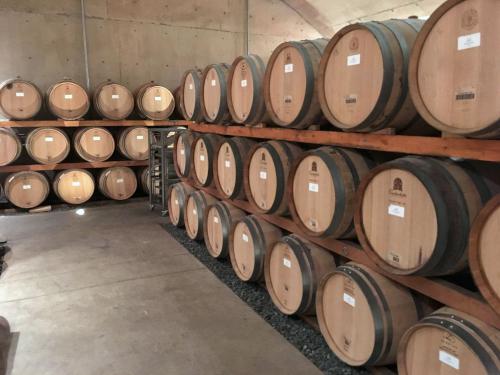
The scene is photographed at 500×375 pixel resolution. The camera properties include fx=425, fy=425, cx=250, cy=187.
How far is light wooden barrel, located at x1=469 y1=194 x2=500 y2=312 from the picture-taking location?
1752 millimetres

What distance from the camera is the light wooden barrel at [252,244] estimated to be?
3.74 metres

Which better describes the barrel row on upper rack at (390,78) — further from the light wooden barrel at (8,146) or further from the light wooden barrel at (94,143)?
the light wooden barrel at (8,146)

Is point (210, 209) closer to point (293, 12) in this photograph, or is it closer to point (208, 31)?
point (208, 31)

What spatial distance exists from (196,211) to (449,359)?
11.5 feet

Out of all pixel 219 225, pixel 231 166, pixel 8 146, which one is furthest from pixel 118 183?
pixel 231 166

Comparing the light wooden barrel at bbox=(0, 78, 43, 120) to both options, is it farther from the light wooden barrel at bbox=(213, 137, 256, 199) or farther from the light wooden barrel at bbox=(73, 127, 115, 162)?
the light wooden barrel at bbox=(213, 137, 256, 199)

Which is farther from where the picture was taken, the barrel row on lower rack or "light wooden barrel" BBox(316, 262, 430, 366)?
"light wooden barrel" BBox(316, 262, 430, 366)

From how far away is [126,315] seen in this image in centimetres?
349

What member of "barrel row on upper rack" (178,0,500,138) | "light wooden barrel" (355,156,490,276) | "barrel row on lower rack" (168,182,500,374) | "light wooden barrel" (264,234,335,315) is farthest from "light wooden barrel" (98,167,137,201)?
"light wooden barrel" (355,156,490,276)

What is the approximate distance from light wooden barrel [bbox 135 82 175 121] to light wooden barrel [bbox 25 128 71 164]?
4.78 ft

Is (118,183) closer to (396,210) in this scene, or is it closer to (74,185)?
(74,185)

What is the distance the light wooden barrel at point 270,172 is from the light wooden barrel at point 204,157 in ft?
2.71

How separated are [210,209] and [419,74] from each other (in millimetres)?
3050

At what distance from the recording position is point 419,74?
81.6 inches
